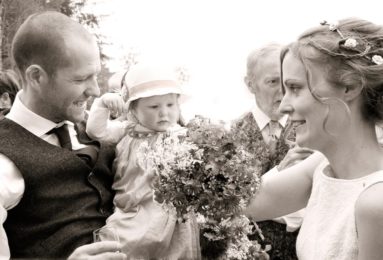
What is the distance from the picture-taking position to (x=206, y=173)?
9.16 ft

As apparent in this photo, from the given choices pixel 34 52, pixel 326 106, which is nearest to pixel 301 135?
pixel 326 106

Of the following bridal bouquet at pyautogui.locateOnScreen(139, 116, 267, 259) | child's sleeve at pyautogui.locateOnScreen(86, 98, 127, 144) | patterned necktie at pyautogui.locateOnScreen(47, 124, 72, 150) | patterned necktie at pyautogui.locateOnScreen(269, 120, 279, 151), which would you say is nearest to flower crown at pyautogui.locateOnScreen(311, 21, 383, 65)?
bridal bouquet at pyautogui.locateOnScreen(139, 116, 267, 259)

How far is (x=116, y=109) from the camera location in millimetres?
4188

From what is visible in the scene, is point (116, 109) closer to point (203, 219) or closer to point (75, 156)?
point (75, 156)

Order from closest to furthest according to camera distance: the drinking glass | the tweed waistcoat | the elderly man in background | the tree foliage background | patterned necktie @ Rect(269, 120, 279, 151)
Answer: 1. the drinking glass
2. the tweed waistcoat
3. the elderly man in background
4. patterned necktie @ Rect(269, 120, 279, 151)
5. the tree foliage background

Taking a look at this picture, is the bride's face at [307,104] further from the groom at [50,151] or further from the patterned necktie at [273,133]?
the patterned necktie at [273,133]

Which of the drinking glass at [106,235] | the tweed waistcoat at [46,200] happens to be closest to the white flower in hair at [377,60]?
the drinking glass at [106,235]

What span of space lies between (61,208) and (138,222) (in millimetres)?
1002

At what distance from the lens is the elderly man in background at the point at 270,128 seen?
410 centimetres

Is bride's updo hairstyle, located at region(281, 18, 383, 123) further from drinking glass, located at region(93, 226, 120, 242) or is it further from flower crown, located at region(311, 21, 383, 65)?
drinking glass, located at region(93, 226, 120, 242)

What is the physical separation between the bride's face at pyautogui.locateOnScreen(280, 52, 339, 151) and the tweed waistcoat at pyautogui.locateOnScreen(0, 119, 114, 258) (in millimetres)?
1219

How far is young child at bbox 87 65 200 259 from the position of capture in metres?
3.85

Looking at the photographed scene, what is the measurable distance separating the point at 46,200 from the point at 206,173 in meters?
0.89

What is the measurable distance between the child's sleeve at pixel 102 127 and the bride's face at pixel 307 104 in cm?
152
